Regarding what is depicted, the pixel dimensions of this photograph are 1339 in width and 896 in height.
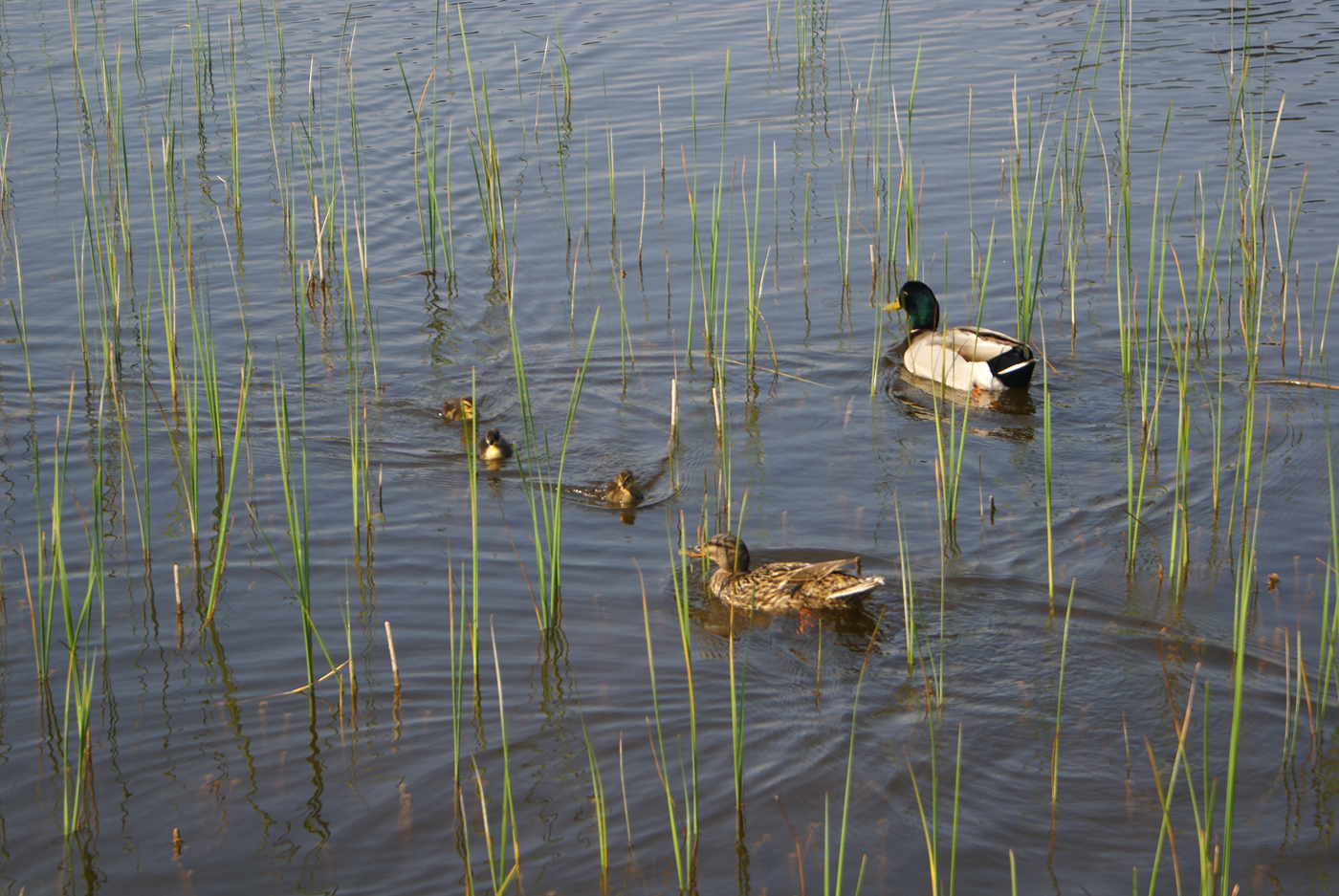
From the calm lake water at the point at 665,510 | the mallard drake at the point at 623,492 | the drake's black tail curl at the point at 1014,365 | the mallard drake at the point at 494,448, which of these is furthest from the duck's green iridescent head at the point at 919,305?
the mallard drake at the point at 494,448

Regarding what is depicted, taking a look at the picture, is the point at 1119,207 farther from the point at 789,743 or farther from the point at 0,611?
the point at 0,611

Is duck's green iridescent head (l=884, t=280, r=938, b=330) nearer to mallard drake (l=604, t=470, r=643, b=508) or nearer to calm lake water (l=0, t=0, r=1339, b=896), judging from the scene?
calm lake water (l=0, t=0, r=1339, b=896)

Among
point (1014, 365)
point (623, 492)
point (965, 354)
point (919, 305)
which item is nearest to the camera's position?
point (623, 492)

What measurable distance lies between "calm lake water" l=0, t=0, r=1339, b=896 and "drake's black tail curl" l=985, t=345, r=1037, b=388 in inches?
7.5

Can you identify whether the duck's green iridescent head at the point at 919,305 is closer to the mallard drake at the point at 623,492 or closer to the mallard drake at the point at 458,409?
the mallard drake at the point at 623,492

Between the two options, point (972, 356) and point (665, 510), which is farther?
point (972, 356)

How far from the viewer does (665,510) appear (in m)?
7.15

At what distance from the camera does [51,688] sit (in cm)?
518

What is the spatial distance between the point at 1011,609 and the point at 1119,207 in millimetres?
6121

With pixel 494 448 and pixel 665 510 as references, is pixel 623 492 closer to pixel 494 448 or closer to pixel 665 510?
pixel 665 510

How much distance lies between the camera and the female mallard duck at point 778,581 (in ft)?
19.0

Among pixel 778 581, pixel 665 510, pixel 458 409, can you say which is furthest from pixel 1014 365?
pixel 458 409

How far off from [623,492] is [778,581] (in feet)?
4.57

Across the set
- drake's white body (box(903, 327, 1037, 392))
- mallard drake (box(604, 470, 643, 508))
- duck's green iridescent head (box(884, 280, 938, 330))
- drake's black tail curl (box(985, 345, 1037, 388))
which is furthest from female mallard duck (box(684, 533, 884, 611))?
duck's green iridescent head (box(884, 280, 938, 330))
